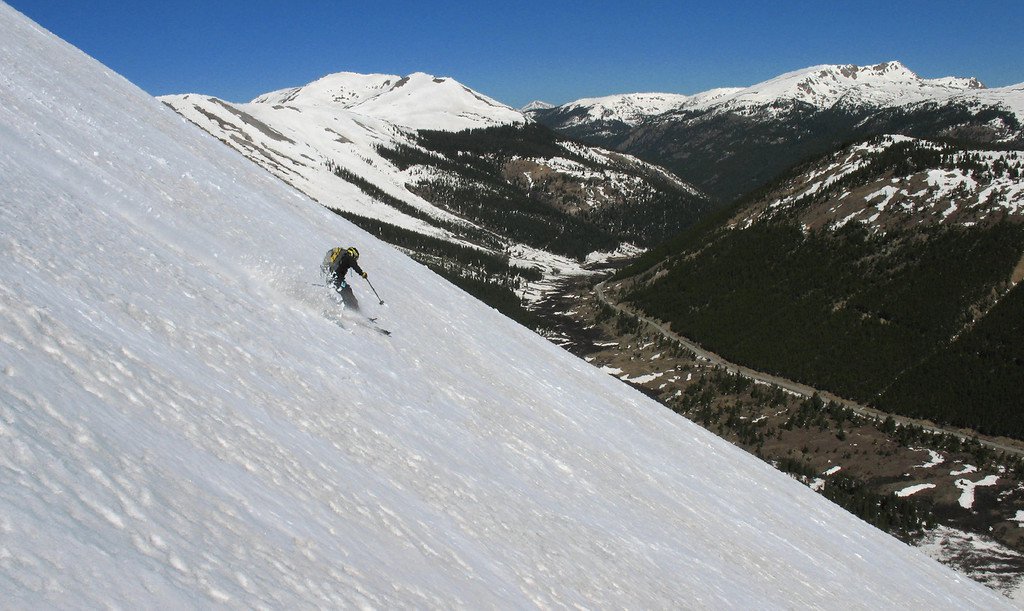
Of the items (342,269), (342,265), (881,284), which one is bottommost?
(342,269)

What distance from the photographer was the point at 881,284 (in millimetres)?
96438

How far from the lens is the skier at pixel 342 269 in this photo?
17.4 m

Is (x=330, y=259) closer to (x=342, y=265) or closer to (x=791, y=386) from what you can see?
(x=342, y=265)

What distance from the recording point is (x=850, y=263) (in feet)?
340

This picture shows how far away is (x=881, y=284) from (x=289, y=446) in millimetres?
106751

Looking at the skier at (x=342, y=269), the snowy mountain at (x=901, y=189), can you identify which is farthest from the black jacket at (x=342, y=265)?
the snowy mountain at (x=901, y=189)

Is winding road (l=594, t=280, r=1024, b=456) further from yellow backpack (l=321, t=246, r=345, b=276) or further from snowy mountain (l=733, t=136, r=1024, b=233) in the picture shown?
yellow backpack (l=321, t=246, r=345, b=276)

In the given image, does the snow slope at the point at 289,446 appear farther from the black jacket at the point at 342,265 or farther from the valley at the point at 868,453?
the valley at the point at 868,453

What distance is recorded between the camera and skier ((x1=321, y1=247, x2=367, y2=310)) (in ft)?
57.0

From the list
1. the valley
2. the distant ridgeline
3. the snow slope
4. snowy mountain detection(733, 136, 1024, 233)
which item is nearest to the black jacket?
the snow slope

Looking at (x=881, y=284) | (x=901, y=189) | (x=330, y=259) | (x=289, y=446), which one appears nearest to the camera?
(x=289, y=446)

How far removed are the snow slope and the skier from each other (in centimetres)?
69

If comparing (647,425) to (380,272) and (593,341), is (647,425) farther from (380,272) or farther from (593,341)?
(593,341)

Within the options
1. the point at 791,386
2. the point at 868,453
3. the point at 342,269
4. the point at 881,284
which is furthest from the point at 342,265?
the point at 881,284
